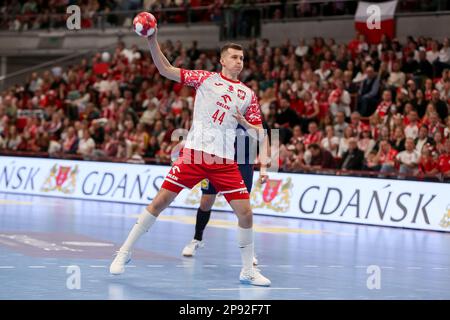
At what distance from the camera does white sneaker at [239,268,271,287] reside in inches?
419

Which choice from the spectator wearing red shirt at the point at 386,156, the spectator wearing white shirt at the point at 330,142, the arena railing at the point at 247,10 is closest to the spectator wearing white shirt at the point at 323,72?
the spectator wearing white shirt at the point at 330,142

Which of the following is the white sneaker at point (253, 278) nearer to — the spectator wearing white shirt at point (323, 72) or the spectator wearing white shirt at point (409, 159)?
the spectator wearing white shirt at point (409, 159)

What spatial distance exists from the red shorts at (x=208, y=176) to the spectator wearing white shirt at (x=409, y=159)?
34.3 feet

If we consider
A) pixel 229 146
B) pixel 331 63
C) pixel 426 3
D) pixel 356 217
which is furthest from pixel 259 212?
pixel 229 146

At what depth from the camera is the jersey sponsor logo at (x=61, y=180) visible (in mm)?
26203

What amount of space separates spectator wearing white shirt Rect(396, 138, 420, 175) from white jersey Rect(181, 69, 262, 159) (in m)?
10.3

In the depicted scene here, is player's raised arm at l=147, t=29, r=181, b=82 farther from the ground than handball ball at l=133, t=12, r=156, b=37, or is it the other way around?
handball ball at l=133, t=12, r=156, b=37

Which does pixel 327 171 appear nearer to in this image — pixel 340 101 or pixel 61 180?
pixel 340 101

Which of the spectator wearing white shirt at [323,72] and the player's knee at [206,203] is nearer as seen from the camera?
the player's knee at [206,203]

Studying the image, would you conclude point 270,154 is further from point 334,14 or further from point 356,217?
point 334,14

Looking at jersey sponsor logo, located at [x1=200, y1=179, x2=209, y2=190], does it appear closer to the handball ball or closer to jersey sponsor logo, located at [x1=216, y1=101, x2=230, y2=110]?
jersey sponsor logo, located at [x1=216, y1=101, x2=230, y2=110]

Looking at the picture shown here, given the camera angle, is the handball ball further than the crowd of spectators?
No

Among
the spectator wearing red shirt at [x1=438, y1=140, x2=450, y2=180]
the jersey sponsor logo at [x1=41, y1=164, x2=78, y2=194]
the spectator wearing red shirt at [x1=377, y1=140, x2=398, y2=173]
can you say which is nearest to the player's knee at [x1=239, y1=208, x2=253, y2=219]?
the spectator wearing red shirt at [x1=438, y1=140, x2=450, y2=180]
